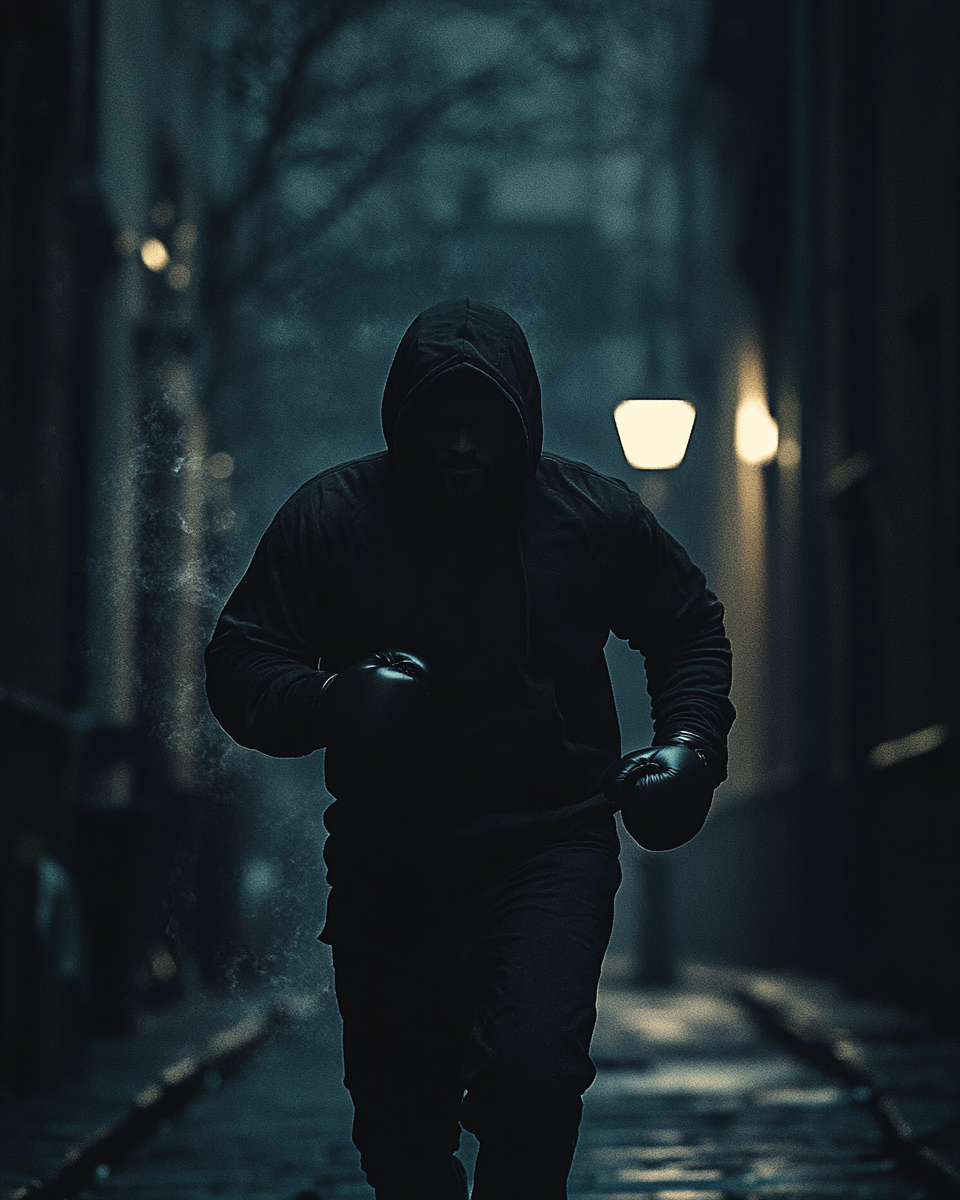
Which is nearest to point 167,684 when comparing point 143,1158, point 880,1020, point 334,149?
point 334,149

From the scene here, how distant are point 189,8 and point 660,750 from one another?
14.7 metres

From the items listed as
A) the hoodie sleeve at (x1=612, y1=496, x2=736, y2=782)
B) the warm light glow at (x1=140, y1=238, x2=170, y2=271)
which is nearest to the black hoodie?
the hoodie sleeve at (x1=612, y1=496, x2=736, y2=782)

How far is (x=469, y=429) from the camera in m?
3.45

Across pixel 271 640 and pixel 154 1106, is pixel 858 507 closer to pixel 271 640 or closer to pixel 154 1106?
pixel 154 1106

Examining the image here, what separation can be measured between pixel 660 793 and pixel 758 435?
1549cm

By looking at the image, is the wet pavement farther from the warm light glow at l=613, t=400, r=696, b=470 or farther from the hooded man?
the warm light glow at l=613, t=400, r=696, b=470

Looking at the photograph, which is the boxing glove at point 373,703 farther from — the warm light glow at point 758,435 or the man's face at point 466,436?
the warm light glow at point 758,435

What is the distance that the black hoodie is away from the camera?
135 inches

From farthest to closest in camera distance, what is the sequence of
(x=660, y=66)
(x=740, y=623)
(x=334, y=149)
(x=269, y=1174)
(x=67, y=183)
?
→ (x=660, y=66)
(x=740, y=623)
(x=334, y=149)
(x=67, y=183)
(x=269, y=1174)

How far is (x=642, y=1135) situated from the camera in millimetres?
6750

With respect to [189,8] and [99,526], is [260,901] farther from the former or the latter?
[189,8]

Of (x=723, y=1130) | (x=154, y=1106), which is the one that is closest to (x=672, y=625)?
(x=723, y=1130)

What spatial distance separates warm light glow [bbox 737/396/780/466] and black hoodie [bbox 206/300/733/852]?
1494 centimetres

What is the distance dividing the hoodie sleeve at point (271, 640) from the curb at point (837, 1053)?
2.66 meters
